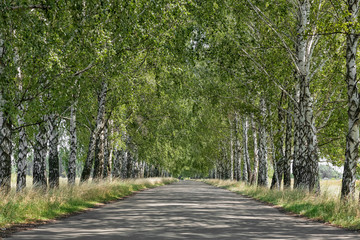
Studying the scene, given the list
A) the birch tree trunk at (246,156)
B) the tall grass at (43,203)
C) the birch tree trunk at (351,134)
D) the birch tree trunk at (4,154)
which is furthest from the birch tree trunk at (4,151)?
the birch tree trunk at (246,156)

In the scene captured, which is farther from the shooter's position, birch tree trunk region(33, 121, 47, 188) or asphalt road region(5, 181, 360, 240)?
birch tree trunk region(33, 121, 47, 188)

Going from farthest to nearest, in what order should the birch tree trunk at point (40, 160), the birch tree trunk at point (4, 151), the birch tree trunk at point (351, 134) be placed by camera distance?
1. the birch tree trunk at point (40, 160)
2. the birch tree trunk at point (351, 134)
3. the birch tree trunk at point (4, 151)

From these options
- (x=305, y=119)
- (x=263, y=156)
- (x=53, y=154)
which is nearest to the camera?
(x=305, y=119)

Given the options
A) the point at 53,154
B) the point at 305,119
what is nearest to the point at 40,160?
the point at 53,154

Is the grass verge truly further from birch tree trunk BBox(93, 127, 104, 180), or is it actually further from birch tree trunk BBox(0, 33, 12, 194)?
birch tree trunk BBox(93, 127, 104, 180)

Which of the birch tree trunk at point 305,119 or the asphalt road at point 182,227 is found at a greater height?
the birch tree trunk at point 305,119

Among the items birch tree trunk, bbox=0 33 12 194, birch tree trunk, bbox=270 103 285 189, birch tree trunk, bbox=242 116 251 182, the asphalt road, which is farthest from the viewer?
birch tree trunk, bbox=242 116 251 182

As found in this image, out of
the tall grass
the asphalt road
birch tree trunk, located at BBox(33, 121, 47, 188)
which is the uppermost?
birch tree trunk, located at BBox(33, 121, 47, 188)

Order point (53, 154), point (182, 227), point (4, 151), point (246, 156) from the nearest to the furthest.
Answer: point (182, 227) → point (4, 151) → point (53, 154) → point (246, 156)

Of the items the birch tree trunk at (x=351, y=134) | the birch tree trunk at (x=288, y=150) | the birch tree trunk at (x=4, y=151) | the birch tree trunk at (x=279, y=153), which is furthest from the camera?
the birch tree trunk at (x=279, y=153)

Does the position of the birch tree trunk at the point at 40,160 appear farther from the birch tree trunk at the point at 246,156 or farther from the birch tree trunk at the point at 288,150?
the birch tree trunk at the point at 246,156

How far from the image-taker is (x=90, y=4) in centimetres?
1234

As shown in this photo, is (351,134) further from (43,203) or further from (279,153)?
(279,153)

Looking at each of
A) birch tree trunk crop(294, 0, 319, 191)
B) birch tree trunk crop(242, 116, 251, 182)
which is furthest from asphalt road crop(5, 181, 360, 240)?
birch tree trunk crop(242, 116, 251, 182)
